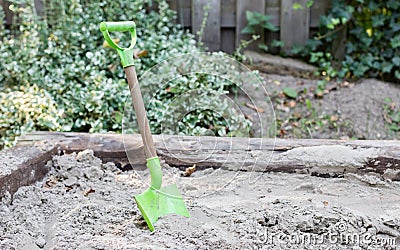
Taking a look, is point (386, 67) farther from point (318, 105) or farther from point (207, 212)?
point (207, 212)

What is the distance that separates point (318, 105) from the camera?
373 cm

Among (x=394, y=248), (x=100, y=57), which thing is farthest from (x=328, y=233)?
(x=100, y=57)

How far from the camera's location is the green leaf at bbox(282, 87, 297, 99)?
12.4ft

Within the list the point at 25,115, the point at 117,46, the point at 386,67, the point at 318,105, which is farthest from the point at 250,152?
the point at 386,67

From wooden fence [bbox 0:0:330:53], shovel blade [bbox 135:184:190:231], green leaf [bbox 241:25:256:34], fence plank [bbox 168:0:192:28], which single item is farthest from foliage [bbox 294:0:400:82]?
shovel blade [bbox 135:184:190:231]

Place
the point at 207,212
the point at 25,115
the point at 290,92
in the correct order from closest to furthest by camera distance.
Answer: the point at 207,212
the point at 25,115
the point at 290,92

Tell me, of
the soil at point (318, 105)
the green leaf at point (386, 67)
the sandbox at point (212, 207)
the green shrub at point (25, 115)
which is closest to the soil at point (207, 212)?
the sandbox at point (212, 207)

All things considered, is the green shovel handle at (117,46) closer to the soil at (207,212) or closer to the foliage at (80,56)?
the soil at (207,212)

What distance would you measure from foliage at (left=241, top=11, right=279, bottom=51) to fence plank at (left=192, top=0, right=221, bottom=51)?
198 mm

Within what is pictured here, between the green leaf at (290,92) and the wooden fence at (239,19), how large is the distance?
532 mm

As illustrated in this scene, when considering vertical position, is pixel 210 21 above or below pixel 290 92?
above

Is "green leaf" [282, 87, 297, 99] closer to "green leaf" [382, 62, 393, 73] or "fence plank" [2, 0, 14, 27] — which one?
"green leaf" [382, 62, 393, 73]

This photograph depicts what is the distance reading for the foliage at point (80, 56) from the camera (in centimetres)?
322

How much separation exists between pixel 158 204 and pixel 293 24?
272 cm
